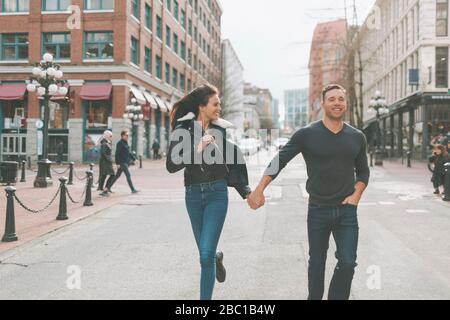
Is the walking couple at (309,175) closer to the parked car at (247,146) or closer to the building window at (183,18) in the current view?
the parked car at (247,146)

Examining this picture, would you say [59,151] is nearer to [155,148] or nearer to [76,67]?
[76,67]

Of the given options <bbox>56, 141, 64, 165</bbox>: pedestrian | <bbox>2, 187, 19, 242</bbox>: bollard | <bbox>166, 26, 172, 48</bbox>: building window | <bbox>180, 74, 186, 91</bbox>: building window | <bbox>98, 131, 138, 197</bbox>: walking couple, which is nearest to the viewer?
<bbox>2, 187, 19, 242</bbox>: bollard

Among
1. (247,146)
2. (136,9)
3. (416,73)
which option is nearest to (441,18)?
(416,73)

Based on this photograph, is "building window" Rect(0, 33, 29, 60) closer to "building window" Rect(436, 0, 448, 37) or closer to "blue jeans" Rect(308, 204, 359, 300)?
"building window" Rect(436, 0, 448, 37)

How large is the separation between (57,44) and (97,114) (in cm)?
574

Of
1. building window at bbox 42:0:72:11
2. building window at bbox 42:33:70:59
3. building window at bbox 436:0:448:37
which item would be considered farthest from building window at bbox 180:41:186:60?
building window at bbox 436:0:448:37

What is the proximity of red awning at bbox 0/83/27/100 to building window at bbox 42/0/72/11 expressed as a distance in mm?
5628

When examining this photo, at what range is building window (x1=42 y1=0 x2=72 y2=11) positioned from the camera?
32.8m

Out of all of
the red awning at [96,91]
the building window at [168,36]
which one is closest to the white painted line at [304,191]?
the red awning at [96,91]

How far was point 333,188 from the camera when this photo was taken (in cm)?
378

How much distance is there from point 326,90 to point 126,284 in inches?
116

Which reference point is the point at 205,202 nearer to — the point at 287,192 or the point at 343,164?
the point at 343,164

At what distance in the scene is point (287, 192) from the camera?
14.7 m

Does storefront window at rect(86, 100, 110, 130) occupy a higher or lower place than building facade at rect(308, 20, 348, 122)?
lower
